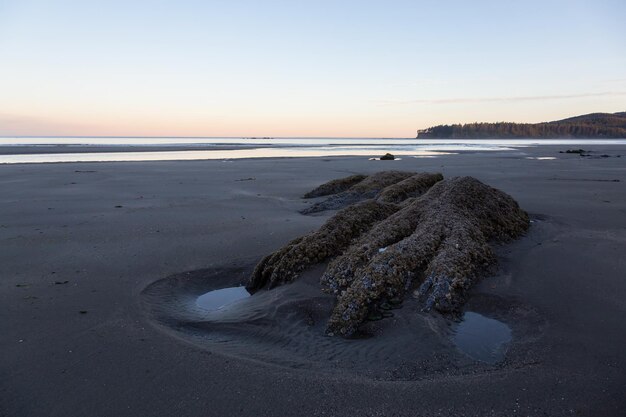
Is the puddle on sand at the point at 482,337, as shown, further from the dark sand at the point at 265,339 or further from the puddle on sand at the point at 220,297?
the puddle on sand at the point at 220,297

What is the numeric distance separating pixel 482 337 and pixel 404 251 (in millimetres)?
1103

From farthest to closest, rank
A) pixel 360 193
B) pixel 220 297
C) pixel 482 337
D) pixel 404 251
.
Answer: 1. pixel 360 193
2. pixel 220 297
3. pixel 404 251
4. pixel 482 337

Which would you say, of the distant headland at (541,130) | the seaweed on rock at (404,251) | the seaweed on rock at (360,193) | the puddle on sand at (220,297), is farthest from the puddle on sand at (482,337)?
the distant headland at (541,130)

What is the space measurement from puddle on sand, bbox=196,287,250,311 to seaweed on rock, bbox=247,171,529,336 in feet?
0.56

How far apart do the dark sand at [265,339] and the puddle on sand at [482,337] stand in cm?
10

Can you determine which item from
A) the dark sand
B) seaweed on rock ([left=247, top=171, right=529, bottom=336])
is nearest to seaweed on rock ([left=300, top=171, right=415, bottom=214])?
the dark sand

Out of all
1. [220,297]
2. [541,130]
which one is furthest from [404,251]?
[541,130]

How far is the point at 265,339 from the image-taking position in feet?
12.3

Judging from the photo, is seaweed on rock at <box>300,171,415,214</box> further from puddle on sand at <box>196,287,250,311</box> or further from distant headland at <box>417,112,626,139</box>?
distant headland at <box>417,112,626,139</box>

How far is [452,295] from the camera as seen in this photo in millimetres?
4020

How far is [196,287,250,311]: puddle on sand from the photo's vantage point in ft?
15.1

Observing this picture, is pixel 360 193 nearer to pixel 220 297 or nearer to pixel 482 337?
pixel 220 297

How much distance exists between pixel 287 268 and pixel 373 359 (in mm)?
1770

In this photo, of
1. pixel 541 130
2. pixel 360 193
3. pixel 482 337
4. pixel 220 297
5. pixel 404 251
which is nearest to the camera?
pixel 482 337
